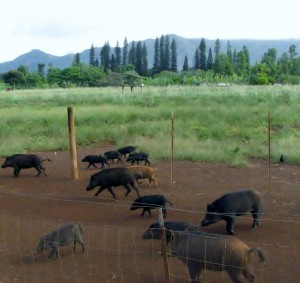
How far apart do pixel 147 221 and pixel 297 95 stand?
75.4 feet

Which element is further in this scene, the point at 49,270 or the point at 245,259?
the point at 49,270

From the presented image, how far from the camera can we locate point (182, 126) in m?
25.6

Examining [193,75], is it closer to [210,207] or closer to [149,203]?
[149,203]

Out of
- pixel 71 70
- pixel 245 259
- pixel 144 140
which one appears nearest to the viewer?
pixel 245 259

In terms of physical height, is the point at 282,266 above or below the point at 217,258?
below

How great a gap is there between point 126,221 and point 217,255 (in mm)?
4517

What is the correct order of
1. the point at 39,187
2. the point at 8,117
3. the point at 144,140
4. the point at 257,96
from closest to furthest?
the point at 39,187 < the point at 144,140 < the point at 8,117 < the point at 257,96

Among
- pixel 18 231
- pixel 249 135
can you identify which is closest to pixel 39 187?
pixel 18 231

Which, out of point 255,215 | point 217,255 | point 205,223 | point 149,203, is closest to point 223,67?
point 149,203

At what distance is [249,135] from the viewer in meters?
23.1

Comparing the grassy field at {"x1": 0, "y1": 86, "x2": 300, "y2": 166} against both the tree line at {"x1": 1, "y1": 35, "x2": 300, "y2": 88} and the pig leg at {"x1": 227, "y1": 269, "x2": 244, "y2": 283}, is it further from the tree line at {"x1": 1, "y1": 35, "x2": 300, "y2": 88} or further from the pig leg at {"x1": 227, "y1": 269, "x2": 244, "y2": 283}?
the tree line at {"x1": 1, "y1": 35, "x2": 300, "y2": 88}

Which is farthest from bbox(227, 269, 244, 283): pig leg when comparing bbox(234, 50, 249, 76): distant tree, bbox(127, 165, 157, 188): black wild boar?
bbox(234, 50, 249, 76): distant tree

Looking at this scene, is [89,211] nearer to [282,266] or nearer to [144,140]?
[282,266]

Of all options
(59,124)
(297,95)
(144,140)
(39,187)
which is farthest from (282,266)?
(297,95)
